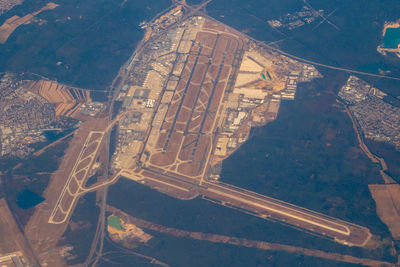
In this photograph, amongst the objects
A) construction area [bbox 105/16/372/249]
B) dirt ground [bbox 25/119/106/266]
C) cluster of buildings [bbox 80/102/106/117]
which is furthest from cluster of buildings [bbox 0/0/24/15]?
dirt ground [bbox 25/119/106/266]

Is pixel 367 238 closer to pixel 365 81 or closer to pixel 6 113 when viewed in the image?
pixel 365 81

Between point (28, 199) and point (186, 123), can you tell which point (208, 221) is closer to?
point (186, 123)

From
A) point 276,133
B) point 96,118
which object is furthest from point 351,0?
point 96,118

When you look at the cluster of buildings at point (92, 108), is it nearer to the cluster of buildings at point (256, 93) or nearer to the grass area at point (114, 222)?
the grass area at point (114, 222)

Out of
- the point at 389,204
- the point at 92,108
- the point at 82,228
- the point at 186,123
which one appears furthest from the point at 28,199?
the point at 389,204

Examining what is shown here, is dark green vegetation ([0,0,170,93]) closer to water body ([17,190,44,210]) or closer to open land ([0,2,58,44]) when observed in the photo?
open land ([0,2,58,44])

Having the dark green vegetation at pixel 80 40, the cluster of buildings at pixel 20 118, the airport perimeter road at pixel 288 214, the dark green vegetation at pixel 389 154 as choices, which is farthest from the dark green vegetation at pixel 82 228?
the dark green vegetation at pixel 389 154
